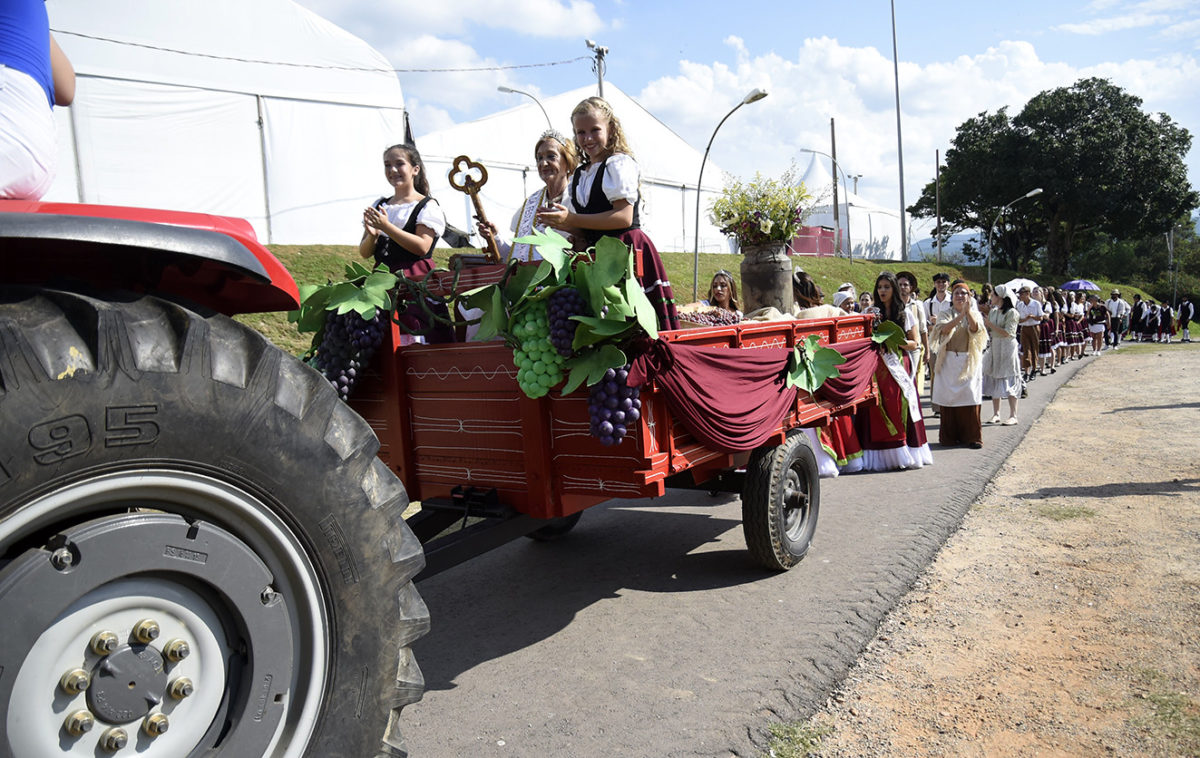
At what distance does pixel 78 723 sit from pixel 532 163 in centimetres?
2629

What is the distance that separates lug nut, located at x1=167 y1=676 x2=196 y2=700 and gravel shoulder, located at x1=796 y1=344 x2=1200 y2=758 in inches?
76.7

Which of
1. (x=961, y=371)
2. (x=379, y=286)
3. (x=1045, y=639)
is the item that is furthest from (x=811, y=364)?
(x=961, y=371)

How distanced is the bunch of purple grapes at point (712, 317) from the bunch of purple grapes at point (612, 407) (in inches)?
91.5

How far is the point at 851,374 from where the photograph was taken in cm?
555

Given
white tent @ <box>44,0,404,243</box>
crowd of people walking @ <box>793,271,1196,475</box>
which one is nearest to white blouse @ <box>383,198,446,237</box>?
crowd of people walking @ <box>793,271,1196,475</box>

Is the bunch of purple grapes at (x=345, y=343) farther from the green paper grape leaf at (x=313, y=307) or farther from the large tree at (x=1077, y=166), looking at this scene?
the large tree at (x=1077, y=166)

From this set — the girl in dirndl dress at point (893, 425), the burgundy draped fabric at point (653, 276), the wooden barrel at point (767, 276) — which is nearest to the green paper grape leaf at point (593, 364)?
the burgundy draped fabric at point (653, 276)

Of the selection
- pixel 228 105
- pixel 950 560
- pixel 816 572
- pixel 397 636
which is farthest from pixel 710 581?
pixel 228 105

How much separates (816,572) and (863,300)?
580cm

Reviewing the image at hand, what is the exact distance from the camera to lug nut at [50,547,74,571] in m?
1.36

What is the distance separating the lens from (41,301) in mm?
1446

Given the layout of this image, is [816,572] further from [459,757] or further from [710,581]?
[459,757]

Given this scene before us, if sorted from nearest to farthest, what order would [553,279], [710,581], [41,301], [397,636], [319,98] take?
1. [41,301]
2. [397,636]
3. [553,279]
4. [710,581]
5. [319,98]

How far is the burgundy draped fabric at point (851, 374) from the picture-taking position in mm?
5301
